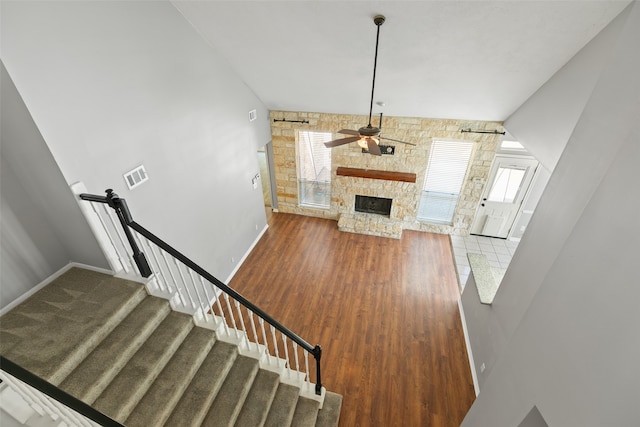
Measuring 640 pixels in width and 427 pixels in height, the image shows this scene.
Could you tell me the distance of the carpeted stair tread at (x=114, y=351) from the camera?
6.48 ft

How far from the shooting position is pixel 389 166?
6.47m

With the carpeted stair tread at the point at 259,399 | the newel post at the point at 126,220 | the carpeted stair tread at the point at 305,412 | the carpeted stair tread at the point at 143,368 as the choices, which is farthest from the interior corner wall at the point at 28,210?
the carpeted stair tread at the point at 305,412

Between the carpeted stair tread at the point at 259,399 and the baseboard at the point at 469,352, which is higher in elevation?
the carpeted stair tread at the point at 259,399

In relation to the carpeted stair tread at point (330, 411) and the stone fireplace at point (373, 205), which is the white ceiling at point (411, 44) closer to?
the stone fireplace at point (373, 205)

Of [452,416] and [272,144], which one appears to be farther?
[272,144]

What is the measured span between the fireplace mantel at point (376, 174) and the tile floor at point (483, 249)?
1.88 m

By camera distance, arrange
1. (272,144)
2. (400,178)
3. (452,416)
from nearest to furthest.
→ (452,416), (400,178), (272,144)

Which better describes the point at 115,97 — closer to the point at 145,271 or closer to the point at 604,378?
the point at 145,271

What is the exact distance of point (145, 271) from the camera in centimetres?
268

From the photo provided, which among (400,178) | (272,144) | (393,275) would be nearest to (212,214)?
(272,144)

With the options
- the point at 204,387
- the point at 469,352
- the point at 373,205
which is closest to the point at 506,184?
the point at 373,205

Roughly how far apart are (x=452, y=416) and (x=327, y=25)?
4.98 m

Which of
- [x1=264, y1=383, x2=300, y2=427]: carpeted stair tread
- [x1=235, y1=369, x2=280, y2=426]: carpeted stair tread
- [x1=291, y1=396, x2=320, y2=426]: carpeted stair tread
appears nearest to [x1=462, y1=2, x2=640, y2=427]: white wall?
[x1=291, y1=396, x2=320, y2=426]: carpeted stair tread

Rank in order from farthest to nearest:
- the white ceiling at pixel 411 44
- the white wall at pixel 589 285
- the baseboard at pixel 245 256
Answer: the baseboard at pixel 245 256, the white ceiling at pixel 411 44, the white wall at pixel 589 285
